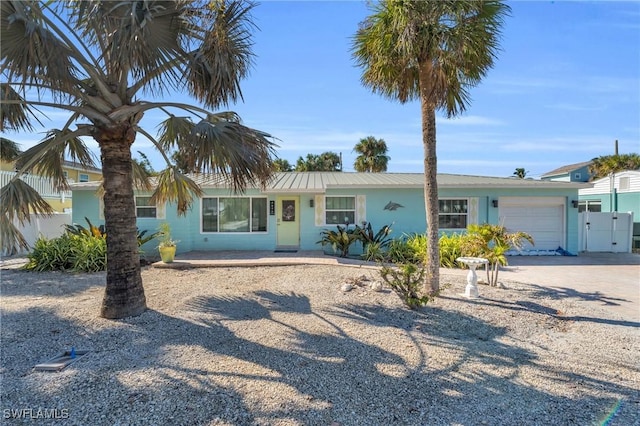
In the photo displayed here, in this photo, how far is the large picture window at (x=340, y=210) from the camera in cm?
1355

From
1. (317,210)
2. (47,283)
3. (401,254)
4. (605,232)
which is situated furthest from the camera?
(605,232)

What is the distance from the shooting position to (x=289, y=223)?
1388 cm

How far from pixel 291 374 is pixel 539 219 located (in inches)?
535

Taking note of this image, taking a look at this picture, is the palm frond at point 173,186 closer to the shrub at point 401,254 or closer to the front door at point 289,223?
the front door at point 289,223

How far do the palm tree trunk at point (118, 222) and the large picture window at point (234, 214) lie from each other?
300 inches

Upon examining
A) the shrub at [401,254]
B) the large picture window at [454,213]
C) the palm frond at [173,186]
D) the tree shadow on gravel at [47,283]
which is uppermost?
the palm frond at [173,186]

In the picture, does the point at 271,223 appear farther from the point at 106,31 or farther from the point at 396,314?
the point at 106,31

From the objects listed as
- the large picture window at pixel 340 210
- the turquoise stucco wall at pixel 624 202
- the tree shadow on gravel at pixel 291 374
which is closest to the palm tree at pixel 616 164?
the turquoise stucco wall at pixel 624 202

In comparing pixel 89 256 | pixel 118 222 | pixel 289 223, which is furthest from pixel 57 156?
pixel 289 223

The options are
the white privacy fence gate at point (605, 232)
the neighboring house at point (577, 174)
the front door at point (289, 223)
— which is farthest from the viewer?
the neighboring house at point (577, 174)

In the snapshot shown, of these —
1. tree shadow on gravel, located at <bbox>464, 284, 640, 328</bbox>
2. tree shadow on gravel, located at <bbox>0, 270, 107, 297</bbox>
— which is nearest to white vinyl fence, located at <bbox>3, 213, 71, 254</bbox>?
tree shadow on gravel, located at <bbox>0, 270, 107, 297</bbox>

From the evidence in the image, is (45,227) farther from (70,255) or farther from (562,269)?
(562,269)

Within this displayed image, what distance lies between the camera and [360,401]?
11.2 feet

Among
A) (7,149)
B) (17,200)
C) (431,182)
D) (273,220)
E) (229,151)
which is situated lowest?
(273,220)
